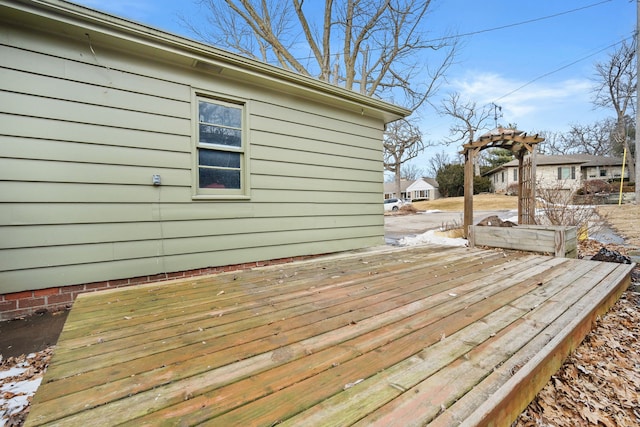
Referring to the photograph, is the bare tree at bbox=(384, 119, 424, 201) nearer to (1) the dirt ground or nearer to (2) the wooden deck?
(1) the dirt ground

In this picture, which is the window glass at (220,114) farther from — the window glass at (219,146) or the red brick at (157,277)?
the red brick at (157,277)

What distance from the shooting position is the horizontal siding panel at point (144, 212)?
250 centimetres

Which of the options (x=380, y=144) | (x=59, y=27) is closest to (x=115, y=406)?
(x=59, y=27)

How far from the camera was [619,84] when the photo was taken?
21.1 meters

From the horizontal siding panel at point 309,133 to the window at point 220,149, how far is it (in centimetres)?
28

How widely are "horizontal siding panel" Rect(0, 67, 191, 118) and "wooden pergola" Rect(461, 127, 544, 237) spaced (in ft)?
17.2

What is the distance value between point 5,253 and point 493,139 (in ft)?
23.6

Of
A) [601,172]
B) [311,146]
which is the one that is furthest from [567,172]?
[311,146]

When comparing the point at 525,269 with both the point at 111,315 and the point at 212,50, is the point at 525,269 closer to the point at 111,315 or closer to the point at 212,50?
the point at 111,315

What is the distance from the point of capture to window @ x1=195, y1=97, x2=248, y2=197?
11.0 ft

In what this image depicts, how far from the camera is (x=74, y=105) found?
268cm

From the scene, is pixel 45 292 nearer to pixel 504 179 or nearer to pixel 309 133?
pixel 309 133

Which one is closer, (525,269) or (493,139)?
(525,269)

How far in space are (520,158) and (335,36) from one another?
7155 millimetres
